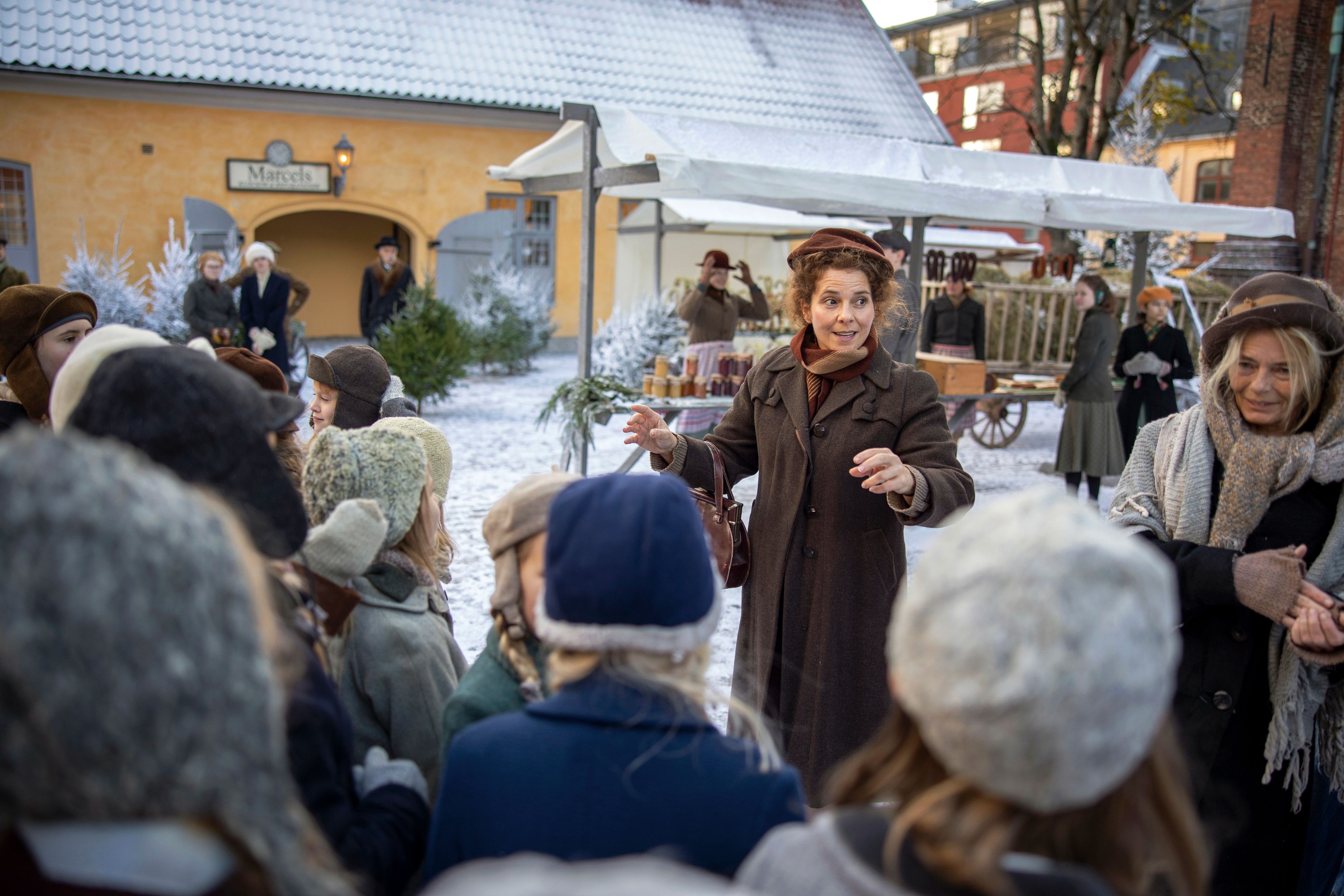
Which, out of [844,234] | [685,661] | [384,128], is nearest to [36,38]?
[384,128]

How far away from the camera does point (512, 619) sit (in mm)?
1547

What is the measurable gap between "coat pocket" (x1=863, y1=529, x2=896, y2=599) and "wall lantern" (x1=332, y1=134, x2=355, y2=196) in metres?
14.9

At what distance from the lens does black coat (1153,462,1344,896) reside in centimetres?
205

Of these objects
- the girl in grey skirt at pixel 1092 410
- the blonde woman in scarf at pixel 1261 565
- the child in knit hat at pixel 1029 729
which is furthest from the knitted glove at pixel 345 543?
the girl in grey skirt at pixel 1092 410

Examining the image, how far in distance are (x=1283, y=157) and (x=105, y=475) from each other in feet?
64.9

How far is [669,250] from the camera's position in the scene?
16328 millimetres

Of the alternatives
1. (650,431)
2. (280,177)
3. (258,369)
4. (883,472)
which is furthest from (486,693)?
(280,177)

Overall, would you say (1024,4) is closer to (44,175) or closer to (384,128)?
(384,128)

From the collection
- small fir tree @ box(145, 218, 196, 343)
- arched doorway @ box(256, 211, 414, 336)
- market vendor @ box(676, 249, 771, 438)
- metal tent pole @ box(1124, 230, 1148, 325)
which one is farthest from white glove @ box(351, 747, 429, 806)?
arched doorway @ box(256, 211, 414, 336)

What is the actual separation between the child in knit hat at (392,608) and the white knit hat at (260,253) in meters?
7.92

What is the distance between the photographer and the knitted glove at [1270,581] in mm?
1901

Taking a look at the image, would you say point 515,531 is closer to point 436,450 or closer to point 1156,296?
point 436,450

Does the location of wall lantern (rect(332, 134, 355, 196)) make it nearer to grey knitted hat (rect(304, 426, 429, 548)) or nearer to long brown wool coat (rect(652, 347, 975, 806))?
long brown wool coat (rect(652, 347, 975, 806))

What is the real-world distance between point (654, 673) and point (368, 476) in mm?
838
